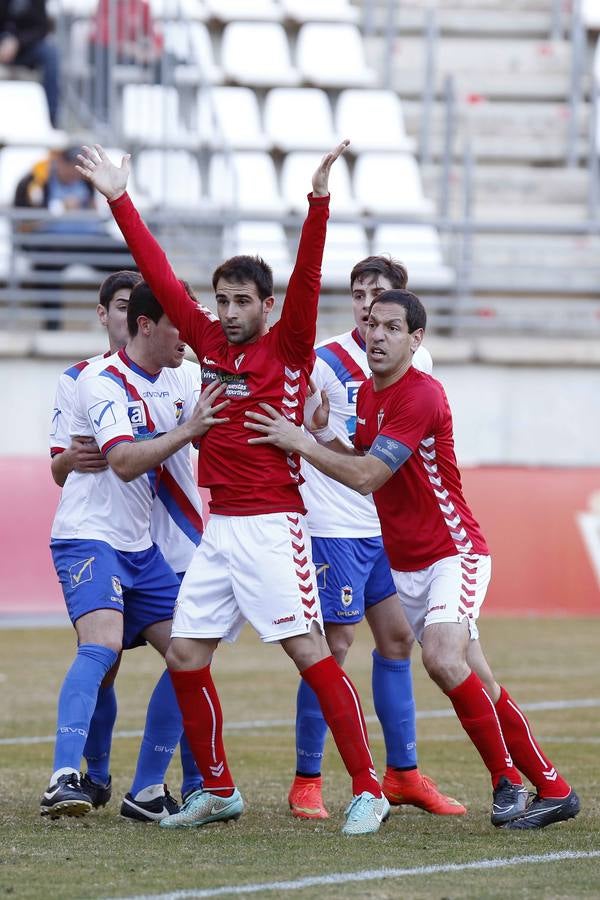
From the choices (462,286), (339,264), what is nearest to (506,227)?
(462,286)

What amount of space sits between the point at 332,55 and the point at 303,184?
2.80 m

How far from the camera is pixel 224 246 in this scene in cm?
1728

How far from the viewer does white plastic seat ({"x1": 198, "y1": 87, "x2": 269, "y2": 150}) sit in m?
18.7

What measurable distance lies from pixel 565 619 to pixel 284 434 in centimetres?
873

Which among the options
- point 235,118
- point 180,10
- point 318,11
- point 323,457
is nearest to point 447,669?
point 323,457

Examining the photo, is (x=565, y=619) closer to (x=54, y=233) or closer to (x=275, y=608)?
(x=54, y=233)

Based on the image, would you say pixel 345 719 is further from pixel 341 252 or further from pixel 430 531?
pixel 341 252

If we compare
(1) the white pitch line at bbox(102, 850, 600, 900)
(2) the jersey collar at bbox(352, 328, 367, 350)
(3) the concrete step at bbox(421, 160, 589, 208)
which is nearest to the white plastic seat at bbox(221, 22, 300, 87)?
(3) the concrete step at bbox(421, 160, 589, 208)

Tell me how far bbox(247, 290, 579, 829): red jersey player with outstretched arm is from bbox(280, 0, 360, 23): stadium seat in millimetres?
15392

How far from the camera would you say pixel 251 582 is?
→ 6.04 metres

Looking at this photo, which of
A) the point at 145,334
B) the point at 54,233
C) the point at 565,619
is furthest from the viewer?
the point at 54,233

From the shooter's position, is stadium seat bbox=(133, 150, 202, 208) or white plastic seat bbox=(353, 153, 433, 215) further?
white plastic seat bbox=(353, 153, 433, 215)

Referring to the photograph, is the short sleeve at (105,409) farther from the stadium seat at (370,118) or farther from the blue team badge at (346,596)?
the stadium seat at (370,118)

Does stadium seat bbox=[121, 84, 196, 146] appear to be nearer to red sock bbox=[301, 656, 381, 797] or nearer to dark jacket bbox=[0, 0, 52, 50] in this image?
dark jacket bbox=[0, 0, 52, 50]
